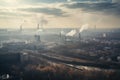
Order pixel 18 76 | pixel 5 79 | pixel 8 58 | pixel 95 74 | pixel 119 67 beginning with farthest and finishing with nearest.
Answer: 1. pixel 8 58
2. pixel 119 67
3. pixel 95 74
4. pixel 18 76
5. pixel 5 79

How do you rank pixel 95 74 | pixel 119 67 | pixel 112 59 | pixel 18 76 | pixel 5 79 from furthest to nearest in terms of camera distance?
pixel 112 59, pixel 119 67, pixel 95 74, pixel 18 76, pixel 5 79

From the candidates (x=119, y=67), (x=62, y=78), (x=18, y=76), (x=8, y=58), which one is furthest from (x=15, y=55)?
(x=119, y=67)

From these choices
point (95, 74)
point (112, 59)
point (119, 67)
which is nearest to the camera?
point (95, 74)

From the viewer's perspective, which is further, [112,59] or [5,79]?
[112,59]

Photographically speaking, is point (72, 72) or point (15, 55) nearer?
point (72, 72)

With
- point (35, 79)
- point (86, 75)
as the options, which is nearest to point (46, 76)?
point (35, 79)

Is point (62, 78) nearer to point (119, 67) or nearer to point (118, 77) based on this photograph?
point (118, 77)

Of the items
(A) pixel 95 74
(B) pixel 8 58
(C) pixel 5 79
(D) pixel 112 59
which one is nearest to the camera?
(C) pixel 5 79

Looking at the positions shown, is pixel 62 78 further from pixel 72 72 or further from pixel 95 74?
pixel 95 74
